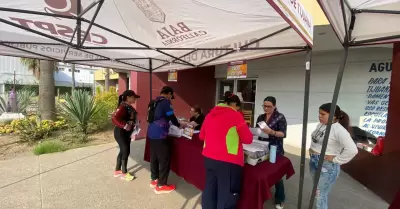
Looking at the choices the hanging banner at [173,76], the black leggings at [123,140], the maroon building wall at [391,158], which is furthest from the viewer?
the hanging banner at [173,76]

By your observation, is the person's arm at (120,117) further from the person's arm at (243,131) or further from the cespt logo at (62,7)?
the person's arm at (243,131)

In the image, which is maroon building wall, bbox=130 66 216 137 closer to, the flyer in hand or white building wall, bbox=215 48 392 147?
white building wall, bbox=215 48 392 147

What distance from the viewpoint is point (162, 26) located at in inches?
112

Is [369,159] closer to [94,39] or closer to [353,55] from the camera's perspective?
[353,55]

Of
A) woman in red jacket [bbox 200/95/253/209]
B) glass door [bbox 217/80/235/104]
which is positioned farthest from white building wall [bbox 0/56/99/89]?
woman in red jacket [bbox 200/95/253/209]

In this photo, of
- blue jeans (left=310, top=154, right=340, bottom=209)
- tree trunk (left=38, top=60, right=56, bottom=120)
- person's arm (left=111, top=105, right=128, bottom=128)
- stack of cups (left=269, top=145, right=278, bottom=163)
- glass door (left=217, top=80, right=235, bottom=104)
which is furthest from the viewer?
glass door (left=217, top=80, right=235, bottom=104)

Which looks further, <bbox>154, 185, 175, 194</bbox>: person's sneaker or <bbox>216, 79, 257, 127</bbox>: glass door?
<bbox>216, 79, 257, 127</bbox>: glass door

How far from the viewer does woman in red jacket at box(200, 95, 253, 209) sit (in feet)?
6.89

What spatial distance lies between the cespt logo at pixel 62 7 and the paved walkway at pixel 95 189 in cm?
262

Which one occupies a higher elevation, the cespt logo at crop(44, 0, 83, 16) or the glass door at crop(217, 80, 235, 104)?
the cespt logo at crop(44, 0, 83, 16)

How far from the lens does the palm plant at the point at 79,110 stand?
22.3 ft

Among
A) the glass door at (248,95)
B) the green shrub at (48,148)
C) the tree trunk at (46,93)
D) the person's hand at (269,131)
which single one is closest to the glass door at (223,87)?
the glass door at (248,95)

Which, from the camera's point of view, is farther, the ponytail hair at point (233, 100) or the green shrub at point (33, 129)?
the green shrub at point (33, 129)

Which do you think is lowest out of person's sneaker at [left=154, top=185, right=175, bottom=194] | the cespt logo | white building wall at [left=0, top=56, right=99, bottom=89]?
person's sneaker at [left=154, top=185, right=175, bottom=194]
